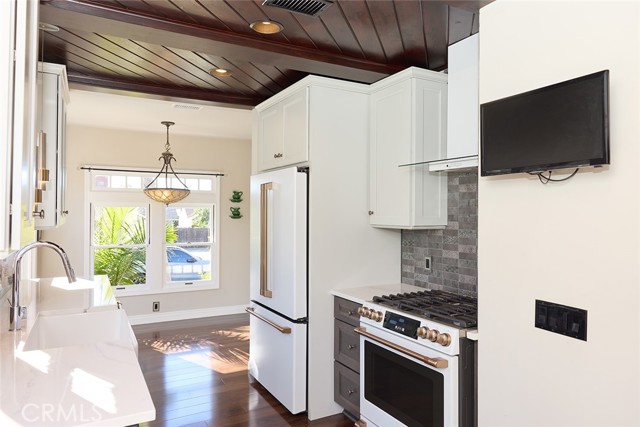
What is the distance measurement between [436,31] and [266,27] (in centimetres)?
93

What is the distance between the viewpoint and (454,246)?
298 centimetres

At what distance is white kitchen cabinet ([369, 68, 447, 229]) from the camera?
2896 millimetres

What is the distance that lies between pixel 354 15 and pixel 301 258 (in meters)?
1.56

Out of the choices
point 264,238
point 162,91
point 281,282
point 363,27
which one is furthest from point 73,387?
point 162,91

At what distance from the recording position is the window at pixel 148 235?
223 inches

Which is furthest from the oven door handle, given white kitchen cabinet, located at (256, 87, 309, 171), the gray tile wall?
white kitchen cabinet, located at (256, 87, 309, 171)

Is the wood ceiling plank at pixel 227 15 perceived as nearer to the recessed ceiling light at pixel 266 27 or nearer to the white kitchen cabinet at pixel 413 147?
the recessed ceiling light at pixel 266 27

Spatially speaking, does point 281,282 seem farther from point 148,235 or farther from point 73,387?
point 148,235

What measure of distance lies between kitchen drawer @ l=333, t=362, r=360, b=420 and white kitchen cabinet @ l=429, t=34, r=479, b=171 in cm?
146

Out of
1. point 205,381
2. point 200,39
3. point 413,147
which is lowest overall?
point 205,381

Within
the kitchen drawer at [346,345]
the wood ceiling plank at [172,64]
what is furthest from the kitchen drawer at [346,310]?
the wood ceiling plank at [172,64]

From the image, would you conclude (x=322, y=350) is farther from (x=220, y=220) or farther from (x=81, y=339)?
(x=220, y=220)

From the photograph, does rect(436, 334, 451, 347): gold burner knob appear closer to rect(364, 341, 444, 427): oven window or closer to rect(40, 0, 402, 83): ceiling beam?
rect(364, 341, 444, 427): oven window

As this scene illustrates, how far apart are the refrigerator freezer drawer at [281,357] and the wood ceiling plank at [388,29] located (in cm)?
188
